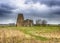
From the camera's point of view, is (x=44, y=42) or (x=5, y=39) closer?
(x=5, y=39)

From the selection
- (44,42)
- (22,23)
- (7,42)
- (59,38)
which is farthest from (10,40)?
(22,23)

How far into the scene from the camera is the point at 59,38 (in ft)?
48.5

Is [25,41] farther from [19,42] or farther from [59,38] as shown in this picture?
[59,38]

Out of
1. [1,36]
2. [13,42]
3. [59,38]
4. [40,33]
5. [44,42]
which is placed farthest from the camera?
[40,33]

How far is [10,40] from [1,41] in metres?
0.57

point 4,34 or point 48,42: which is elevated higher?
point 4,34

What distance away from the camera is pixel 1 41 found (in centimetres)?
996

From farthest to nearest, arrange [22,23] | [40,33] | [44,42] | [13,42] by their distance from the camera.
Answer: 1. [22,23]
2. [40,33]
3. [44,42]
4. [13,42]

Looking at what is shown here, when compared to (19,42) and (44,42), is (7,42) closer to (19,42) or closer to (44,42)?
(19,42)

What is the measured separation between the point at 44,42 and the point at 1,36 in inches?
128

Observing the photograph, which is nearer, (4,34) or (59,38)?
(4,34)

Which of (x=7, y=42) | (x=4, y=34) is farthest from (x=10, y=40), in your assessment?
(x=4, y=34)

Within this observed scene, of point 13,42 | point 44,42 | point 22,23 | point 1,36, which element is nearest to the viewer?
point 13,42

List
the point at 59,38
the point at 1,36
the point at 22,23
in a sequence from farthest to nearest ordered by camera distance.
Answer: the point at 22,23
the point at 59,38
the point at 1,36
